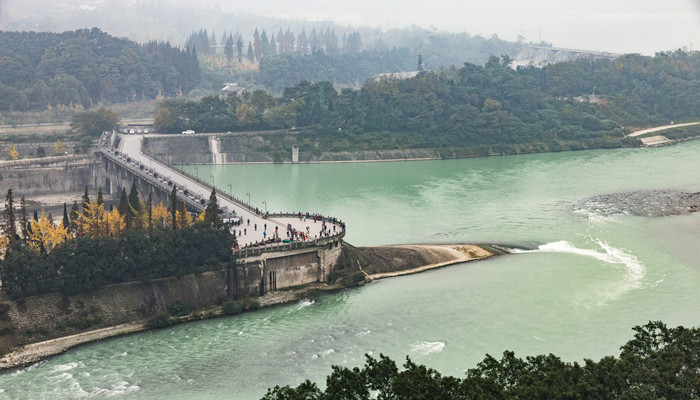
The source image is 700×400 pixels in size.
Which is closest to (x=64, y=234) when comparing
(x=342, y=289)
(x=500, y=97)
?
(x=342, y=289)

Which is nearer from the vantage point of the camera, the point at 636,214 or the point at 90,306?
the point at 90,306

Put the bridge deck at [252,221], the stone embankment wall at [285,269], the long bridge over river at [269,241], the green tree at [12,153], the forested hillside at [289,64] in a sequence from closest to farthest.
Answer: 1. the stone embankment wall at [285,269]
2. the long bridge over river at [269,241]
3. the bridge deck at [252,221]
4. the green tree at [12,153]
5. the forested hillside at [289,64]

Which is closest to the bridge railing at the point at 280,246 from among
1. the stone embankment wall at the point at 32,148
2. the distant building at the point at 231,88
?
the stone embankment wall at the point at 32,148

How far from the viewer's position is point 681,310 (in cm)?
4206

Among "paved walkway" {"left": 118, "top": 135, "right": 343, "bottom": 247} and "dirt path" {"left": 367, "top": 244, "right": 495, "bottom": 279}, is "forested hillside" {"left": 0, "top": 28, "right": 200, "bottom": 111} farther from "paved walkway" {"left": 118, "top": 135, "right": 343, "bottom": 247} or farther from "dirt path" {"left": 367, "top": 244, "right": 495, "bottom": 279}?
"dirt path" {"left": 367, "top": 244, "right": 495, "bottom": 279}

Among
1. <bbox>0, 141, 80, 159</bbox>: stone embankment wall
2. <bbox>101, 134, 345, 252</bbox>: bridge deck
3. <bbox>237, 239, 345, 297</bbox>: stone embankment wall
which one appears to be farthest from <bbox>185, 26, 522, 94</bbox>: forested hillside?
<bbox>237, 239, 345, 297</bbox>: stone embankment wall

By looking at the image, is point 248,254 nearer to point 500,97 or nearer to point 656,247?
point 656,247

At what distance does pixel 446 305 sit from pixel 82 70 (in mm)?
85423

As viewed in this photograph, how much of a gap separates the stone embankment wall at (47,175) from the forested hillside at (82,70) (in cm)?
3086

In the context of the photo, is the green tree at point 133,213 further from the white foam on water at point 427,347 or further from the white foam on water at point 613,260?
the white foam on water at point 613,260

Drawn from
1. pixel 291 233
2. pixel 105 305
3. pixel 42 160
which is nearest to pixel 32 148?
pixel 42 160

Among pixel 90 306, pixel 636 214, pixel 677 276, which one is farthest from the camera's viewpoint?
pixel 636 214

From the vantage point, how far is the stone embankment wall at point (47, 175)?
238ft

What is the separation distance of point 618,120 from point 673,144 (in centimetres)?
862
